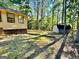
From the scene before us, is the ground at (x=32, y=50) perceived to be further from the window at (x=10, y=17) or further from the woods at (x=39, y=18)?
the window at (x=10, y=17)

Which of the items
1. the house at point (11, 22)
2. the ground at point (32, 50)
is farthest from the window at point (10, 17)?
the ground at point (32, 50)

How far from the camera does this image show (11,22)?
20.4m

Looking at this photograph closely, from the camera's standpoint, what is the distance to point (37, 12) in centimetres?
4106

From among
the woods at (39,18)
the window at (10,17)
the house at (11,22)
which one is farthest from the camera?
the window at (10,17)

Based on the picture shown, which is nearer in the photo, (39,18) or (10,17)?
(10,17)

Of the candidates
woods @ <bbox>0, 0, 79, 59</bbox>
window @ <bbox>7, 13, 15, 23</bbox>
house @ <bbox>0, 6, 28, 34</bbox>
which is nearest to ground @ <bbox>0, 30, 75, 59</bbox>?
woods @ <bbox>0, 0, 79, 59</bbox>

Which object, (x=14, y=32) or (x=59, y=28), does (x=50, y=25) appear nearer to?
(x=59, y=28)

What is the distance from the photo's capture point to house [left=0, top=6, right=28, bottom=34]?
18359 millimetres

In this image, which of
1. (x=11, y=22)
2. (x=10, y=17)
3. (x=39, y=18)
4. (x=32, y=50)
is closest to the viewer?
(x=32, y=50)

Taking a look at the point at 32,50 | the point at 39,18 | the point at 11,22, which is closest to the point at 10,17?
the point at 11,22

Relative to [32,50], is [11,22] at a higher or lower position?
higher

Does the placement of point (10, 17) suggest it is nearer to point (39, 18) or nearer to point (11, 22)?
point (11, 22)

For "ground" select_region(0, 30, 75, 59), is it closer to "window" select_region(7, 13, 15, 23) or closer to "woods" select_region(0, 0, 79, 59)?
"woods" select_region(0, 0, 79, 59)

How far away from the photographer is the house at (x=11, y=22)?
723 inches
